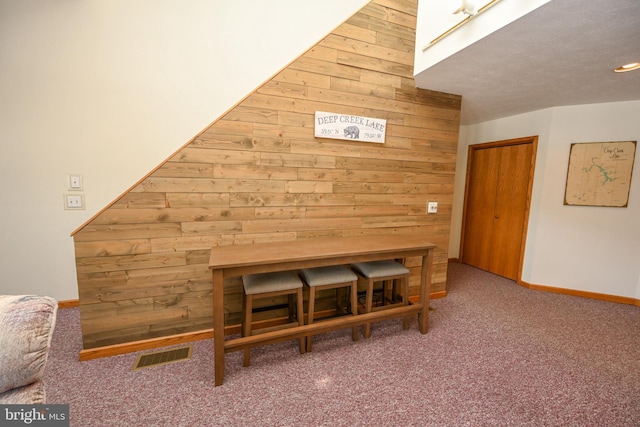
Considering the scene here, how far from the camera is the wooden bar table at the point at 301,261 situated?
68.0 inches

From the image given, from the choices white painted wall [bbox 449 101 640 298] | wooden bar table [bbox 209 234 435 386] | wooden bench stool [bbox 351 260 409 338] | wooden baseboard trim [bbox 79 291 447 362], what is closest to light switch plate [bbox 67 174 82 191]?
wooden baseboard trim [bbox 79 291 447 362]

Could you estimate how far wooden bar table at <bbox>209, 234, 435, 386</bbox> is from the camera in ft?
5.66

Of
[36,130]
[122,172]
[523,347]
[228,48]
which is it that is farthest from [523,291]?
[36,130]

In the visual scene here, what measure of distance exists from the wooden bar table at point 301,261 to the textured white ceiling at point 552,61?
1.55m

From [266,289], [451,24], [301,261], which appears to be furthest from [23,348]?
[451,24]

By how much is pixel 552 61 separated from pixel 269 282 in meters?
2.77

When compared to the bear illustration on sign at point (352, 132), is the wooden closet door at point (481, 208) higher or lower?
lower

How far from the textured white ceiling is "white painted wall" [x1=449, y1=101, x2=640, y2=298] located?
0.71ft

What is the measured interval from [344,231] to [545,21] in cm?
200

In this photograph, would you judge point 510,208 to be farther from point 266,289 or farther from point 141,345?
point 141,345

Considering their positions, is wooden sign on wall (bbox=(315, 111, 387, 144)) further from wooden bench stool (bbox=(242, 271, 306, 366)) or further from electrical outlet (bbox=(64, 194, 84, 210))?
electrical outlet (bbox=(64, 194, 84, 210))

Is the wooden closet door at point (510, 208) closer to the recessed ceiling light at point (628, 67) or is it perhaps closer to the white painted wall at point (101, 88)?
the recessed ceiling light at point (628, 67)

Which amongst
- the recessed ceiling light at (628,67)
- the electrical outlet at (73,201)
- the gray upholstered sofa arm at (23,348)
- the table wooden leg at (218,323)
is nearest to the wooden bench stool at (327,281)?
the table wooden leg at (218,323)

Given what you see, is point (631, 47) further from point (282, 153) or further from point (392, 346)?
point (392, 346)
